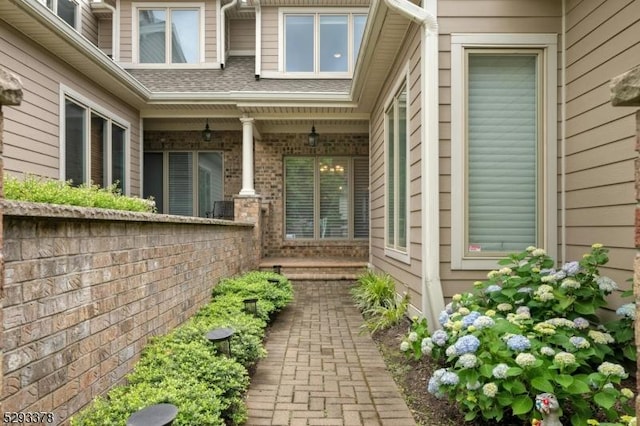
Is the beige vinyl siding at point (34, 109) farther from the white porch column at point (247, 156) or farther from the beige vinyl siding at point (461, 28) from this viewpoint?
the beige vinyl siding at point (461, 28)

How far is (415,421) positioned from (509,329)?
80 centimetres

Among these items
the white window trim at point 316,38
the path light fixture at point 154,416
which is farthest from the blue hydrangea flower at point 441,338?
the white window trim at point 316,38

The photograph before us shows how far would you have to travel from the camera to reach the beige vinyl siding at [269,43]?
322 inches

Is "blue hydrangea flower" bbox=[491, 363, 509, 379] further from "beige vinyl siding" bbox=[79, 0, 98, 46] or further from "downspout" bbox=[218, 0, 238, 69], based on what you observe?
"beige vinyl siding" bbox=[79, 0, 98, 46]

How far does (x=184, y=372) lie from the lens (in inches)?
94.2

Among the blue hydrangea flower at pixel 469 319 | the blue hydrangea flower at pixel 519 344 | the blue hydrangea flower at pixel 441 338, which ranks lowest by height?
the blue hydrangea flower at pixel 441 338

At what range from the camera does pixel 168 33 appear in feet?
27.2

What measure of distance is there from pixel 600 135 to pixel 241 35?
8.06 m

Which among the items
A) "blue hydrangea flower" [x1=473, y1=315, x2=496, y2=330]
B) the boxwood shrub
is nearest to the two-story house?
"blue hydrangea flower" [x1=473, y1=315, x2=496, y2=330]

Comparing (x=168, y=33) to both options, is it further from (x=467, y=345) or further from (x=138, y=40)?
(x=467, y=345)

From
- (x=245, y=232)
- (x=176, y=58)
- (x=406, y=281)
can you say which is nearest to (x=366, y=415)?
(x=406, y=281)

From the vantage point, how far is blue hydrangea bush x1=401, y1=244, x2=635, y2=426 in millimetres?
1983

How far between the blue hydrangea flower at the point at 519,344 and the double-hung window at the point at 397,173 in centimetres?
224

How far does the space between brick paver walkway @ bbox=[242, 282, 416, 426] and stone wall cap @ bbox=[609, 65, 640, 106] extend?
2.05 metres
